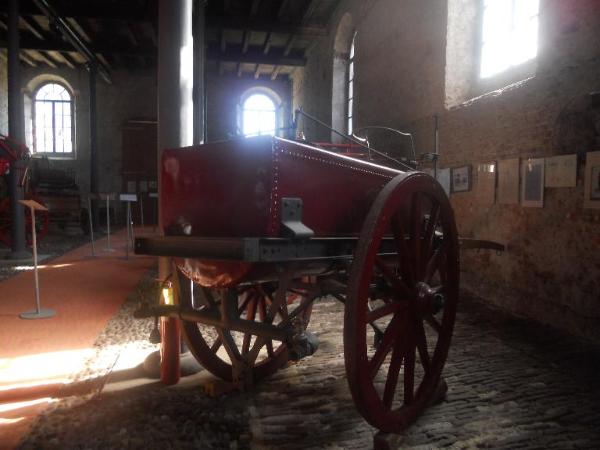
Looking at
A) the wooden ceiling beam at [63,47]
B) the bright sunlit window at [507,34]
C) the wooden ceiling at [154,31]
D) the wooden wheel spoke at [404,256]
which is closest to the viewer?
the wooden wheel spoke at [404,256]

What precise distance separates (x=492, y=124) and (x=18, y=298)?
630cm

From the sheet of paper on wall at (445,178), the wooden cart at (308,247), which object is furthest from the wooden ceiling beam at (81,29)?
the wooden cart at (308,247)

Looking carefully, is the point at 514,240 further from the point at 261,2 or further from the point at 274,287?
the point at 261,2

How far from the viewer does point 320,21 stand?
43.0 feet

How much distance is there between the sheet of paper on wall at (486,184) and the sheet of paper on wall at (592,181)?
4.47ft

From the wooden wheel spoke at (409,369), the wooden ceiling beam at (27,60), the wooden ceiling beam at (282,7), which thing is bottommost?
the wooden wheel spoke at (409,369)

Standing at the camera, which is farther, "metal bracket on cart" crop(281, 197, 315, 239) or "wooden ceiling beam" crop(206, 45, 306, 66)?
"wooden ceiling beam" crop(206, 45, 306, 66)

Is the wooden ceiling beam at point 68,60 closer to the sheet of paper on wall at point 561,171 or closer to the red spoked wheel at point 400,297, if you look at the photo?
the sheet of paper on wall at point 561,171

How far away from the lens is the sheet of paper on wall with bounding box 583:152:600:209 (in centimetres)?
394

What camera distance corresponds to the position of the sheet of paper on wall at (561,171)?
4.21 metres

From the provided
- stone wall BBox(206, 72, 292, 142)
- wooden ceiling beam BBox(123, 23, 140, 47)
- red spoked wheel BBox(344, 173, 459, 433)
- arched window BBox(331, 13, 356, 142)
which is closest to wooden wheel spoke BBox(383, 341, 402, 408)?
red spoked wheel BBox(344, 173, 459, 433)

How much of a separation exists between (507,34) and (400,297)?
5170 mm

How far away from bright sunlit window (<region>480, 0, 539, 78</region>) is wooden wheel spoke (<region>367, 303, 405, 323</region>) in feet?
14.2

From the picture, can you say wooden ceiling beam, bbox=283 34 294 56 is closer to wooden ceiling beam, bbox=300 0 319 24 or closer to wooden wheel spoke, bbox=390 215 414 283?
wooden ceiling beam, bbox=300 0 319 24
